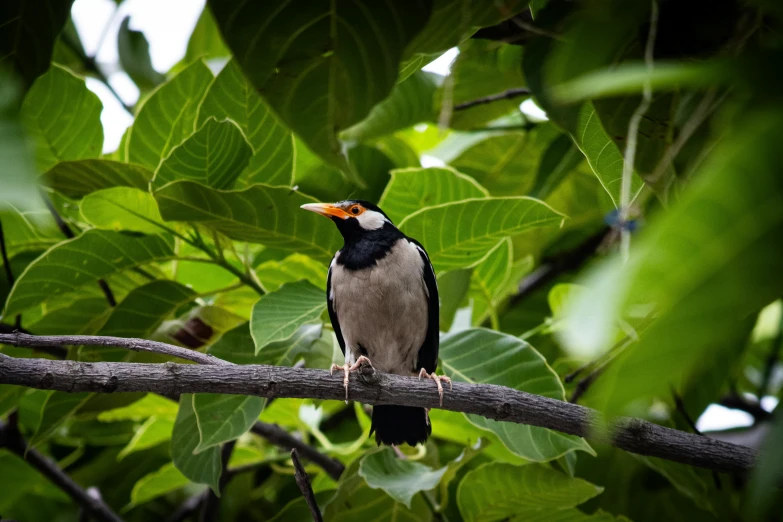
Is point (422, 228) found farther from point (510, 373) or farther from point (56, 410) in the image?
point (56, 410)

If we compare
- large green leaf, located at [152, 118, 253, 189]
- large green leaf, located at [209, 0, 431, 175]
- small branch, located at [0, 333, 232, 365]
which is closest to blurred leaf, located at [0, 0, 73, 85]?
large green leaf, located at [209, 0, 431, 175]

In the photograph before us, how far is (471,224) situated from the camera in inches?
110

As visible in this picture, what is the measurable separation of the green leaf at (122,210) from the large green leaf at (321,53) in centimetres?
162

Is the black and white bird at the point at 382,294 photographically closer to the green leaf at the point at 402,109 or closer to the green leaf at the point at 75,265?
the green leaf at the point at 402,109

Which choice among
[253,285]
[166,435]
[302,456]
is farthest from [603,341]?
[166,435]

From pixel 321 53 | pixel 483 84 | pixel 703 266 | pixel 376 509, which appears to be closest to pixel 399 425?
pixel 376 509

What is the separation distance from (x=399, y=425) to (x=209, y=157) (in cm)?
131

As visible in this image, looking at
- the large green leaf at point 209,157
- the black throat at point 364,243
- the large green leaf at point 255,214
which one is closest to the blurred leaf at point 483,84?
the black throat at point 364,243

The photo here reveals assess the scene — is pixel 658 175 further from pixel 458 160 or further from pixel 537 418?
pixel 458 160

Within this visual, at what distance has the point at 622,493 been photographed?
3434 millimetres

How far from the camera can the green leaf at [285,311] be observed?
240 cm

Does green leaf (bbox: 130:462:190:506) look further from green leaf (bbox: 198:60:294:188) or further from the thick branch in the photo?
the thick branch

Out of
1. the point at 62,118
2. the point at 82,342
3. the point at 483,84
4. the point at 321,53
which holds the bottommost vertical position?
the point at 483,84

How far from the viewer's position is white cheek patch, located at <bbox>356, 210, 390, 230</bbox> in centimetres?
384
